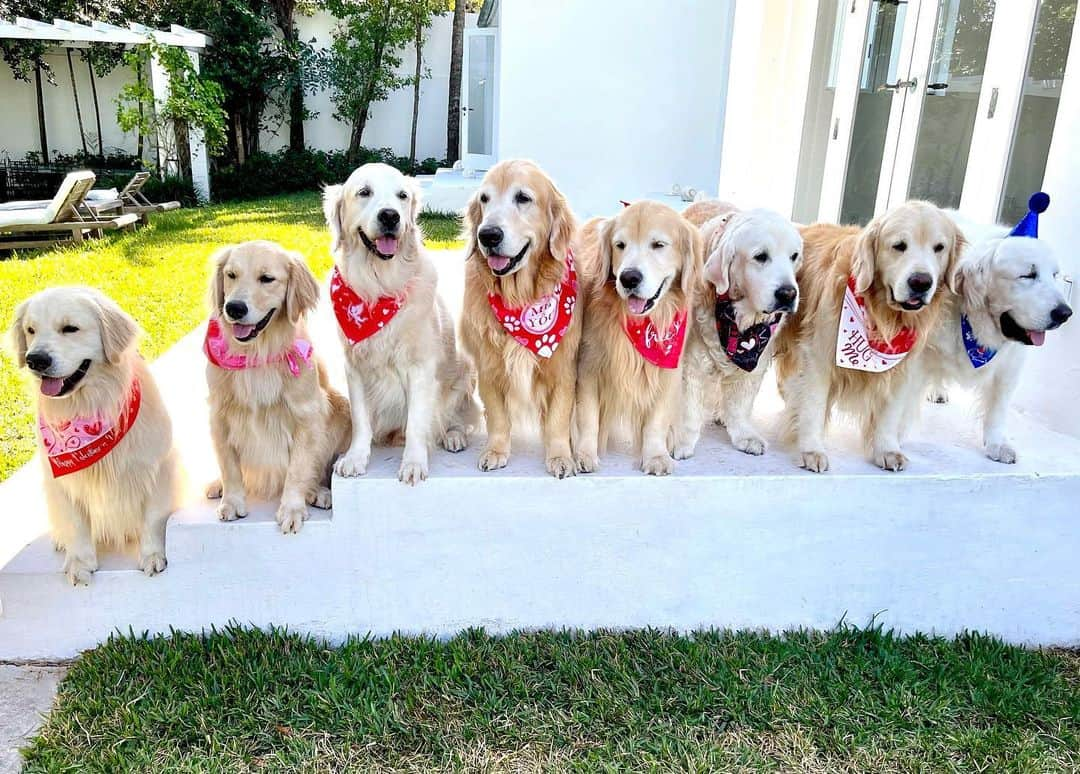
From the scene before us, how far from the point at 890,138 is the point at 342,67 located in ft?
47.9


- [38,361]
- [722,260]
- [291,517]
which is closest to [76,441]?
[38,361]

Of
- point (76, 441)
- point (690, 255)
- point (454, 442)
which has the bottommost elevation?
point (454, 442)

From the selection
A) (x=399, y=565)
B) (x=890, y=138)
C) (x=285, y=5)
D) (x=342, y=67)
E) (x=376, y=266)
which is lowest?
(x=399, y=565)

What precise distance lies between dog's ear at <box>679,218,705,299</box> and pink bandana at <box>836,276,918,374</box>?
0.59 m

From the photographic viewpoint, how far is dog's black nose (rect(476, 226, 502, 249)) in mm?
2656

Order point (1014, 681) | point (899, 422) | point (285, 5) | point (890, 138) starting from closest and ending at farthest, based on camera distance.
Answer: point (1014, 681) < point (899, 422) < point (890, 138) < point (285, 5)

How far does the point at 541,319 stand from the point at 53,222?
916cm

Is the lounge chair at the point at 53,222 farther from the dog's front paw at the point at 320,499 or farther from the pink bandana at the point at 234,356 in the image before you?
the dog's front paw at the point at 320,499

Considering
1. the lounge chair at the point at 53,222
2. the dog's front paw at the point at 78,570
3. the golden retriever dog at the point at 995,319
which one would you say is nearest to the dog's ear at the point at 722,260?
the golden retriever dog at the point at 995,319

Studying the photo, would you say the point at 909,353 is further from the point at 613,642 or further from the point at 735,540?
the point at 613,642

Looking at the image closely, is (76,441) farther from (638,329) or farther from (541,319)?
(638,329)

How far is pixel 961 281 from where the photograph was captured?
2959 mm

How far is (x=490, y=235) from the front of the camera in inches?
105

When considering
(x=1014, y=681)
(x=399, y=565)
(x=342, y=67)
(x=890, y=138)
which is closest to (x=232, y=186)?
(x=342, y=67)
